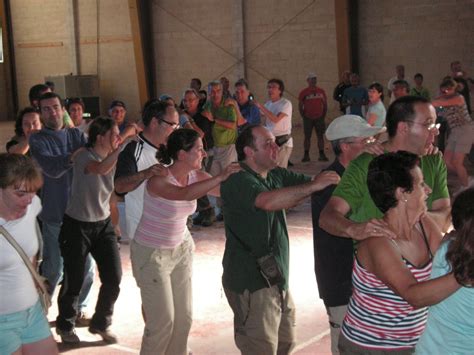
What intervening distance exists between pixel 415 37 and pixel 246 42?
5183 mm

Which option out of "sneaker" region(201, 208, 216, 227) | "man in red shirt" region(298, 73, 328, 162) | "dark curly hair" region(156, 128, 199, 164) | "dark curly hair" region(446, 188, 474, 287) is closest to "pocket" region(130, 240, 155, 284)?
"dark curly hair" region(156, 128, 199, 164)

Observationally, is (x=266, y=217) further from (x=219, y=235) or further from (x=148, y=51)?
(x=148, y=51)

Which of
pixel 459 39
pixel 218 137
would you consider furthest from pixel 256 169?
pixel 459 39

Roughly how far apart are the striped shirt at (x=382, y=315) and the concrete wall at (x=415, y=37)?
1709 cm

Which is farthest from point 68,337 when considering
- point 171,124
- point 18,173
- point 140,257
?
point 18,173

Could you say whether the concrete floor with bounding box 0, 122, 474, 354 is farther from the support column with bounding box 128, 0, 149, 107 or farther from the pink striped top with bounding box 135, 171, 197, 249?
the support column with bounding box 128, 0, 149, 107

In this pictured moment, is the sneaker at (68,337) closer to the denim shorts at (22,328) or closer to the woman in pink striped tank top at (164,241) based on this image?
the woman in pink striped tank top at (164,241)

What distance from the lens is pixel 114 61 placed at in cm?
2583

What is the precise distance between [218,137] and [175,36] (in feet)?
45.7

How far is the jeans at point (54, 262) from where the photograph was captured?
657 centimetres

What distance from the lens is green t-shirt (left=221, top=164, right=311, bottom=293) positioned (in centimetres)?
453

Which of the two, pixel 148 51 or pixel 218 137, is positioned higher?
pixel 148 51

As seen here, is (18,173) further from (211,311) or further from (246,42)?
(246,42)

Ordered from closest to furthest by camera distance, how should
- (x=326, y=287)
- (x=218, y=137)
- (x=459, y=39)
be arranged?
(x=326, y=287)
(x=218, y=137)
(x=459, y=39)
